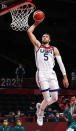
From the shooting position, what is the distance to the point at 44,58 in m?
6.28

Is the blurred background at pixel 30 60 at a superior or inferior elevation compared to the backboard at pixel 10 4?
inferior

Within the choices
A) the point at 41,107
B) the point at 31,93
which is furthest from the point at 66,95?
the point at 41,107

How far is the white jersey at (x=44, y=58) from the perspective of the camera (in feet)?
20.5

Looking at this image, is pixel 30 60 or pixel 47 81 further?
pixel 30 60

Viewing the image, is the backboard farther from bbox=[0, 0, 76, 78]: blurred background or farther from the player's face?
bbox=[0, 0, 76, 78]: blurred background

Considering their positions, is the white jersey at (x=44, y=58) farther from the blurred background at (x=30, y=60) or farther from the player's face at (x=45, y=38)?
the blurred background at (x=30, y=60)

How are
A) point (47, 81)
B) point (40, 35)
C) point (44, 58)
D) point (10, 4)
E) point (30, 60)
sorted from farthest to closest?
point (30, 60) → point (40, 35) → point (10, 4) → point (44, 58) → point (47, 81)

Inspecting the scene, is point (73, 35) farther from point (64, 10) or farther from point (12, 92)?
point (12, 92)

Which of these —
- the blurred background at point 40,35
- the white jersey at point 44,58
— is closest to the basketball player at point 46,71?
the white jersey at point 44,58

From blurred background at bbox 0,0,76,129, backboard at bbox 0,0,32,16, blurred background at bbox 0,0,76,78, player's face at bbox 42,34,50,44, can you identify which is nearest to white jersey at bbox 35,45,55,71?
player's face at bbox 42,34,50,44

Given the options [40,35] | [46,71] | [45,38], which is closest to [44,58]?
[46,71]

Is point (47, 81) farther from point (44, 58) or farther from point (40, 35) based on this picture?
point (40, 35)

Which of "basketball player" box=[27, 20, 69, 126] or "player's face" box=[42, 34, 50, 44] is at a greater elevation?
"player's face" box=[42, 34, 50, 44]

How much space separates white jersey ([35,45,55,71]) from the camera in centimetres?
626
